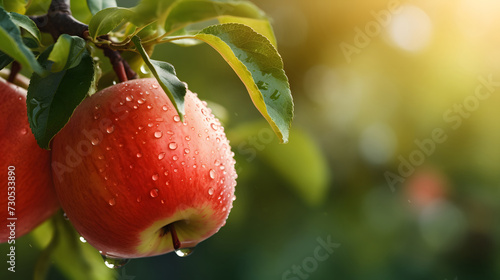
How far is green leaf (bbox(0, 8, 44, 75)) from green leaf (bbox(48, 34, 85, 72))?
4 centimetres

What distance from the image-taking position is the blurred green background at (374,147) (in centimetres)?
165

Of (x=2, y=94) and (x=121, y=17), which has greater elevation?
(x=121, y=17)

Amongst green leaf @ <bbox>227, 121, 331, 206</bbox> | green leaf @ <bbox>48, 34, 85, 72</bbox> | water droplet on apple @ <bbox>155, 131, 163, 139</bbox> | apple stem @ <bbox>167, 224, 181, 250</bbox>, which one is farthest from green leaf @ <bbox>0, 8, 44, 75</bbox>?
green leaf @ <bbox>227, 121, 331, 206</bbox>

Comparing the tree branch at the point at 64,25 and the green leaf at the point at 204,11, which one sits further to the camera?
the tree branch at the point at 64,25

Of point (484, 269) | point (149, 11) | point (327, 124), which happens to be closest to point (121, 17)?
point (149, 11)

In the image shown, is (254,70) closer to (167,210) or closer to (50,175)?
(167,210)

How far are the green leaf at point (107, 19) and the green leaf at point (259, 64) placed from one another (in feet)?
0.23

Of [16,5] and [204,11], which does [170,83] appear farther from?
[16,5]

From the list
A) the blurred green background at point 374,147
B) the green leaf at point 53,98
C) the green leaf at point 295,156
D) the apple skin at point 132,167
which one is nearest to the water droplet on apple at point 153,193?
the apple skin at point 132,167

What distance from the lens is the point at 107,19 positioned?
1.72 feet

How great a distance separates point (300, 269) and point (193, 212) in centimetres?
110

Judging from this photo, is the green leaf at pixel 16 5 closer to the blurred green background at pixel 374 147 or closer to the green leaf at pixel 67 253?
the green leaf at pixel 67 253

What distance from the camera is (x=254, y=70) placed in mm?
544

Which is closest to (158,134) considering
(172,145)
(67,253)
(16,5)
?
(172,145)
